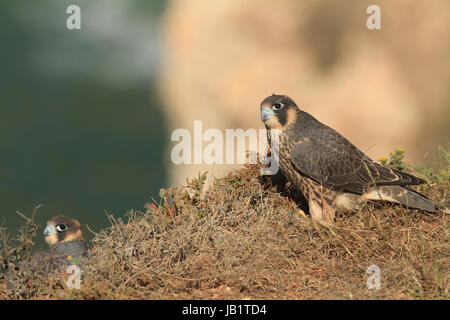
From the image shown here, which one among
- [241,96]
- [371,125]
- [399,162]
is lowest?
[399,162]

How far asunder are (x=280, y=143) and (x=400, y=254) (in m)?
1.63

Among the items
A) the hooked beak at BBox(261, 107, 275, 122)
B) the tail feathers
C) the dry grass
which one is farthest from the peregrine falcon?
the tail feathers

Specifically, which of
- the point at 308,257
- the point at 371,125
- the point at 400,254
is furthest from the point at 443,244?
the point at 371,125

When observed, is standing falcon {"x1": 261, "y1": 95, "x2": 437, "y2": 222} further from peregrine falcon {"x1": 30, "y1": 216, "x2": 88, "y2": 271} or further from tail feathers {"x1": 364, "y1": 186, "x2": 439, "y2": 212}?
peregrine falcon {"x1": 30, "y1": 216, "x2": 88, "y2": 271}

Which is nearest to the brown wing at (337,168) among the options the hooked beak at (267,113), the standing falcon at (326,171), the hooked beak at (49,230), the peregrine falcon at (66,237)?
the standing falcon at (326,171)

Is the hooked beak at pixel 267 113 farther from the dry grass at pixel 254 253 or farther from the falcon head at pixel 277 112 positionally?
the dry grass at pixel 254 253

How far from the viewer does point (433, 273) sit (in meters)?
3.70

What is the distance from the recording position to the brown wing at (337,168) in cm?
487

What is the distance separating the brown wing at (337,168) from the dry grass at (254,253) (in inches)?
11.0

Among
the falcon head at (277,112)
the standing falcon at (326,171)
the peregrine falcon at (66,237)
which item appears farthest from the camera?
the falcon head at (277,112)

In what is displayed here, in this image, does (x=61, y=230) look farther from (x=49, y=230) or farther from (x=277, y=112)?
(x=277, y=112)

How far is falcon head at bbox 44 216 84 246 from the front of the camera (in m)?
4.61

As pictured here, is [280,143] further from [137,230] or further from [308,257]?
[137,230]
